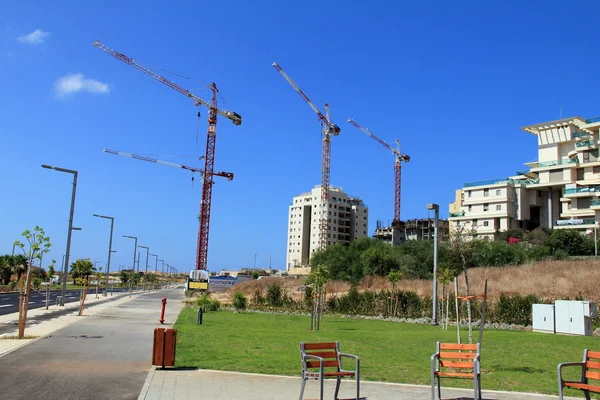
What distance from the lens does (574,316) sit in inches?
881

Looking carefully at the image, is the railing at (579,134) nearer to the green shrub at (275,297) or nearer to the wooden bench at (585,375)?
the green shrub at (275,297)

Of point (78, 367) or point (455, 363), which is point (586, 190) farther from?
point (78, 367)

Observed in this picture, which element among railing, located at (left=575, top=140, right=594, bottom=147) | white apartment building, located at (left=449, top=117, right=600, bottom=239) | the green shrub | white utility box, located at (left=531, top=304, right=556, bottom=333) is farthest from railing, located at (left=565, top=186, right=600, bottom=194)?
white utility box, located at (left=531, top=304, right=556, bottom=333)

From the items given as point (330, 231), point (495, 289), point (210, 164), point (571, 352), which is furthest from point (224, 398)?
point (330, 231)

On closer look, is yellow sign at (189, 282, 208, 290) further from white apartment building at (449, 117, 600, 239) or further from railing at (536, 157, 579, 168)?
railing at (536, 157, 579, 168)

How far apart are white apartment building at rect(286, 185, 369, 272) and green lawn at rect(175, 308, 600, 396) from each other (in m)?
136

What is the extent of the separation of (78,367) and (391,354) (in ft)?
24.9

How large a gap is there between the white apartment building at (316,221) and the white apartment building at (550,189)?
7209 centimetres

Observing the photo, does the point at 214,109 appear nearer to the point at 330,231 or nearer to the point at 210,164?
the point at 210,164

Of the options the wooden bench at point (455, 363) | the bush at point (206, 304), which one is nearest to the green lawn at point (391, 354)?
the wooden bench at point (455, 363)

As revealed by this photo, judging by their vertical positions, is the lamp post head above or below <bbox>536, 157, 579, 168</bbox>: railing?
below

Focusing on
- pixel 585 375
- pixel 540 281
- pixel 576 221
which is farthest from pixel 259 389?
pixel 576 221

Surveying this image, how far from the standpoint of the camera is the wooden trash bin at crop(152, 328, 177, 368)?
1089 centimetres

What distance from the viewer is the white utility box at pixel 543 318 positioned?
2333cm
